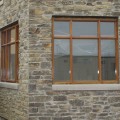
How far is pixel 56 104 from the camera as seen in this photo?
47.7 ft

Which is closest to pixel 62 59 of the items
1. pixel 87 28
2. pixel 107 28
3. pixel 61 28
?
pixel 61 28

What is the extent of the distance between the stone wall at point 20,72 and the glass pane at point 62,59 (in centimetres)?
113

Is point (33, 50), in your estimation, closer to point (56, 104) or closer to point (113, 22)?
point (56, 104)

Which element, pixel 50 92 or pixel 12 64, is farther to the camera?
pixel 12 64

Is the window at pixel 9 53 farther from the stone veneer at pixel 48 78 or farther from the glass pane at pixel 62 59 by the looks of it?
the glass pane at pixel 62 59

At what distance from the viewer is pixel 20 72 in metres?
15.5

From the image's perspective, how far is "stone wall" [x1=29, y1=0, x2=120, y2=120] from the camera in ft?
47.6

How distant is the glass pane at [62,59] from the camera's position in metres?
14.9

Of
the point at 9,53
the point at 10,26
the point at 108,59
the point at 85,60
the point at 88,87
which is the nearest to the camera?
the point at 88,87

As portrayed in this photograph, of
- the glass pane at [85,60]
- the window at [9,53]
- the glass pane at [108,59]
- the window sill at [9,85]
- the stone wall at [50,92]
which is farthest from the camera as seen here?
the window at [9,53]

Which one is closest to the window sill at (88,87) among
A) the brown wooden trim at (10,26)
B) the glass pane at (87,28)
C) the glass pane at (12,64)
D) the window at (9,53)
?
the glass pane at (87,28)

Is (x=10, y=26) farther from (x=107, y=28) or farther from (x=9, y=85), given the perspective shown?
(x=107, y=28)

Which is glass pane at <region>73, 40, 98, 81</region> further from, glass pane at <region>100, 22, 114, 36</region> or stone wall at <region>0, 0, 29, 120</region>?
stone wall at <region>0, 0, 29, 120</region>

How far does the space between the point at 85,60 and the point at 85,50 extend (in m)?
0.40
